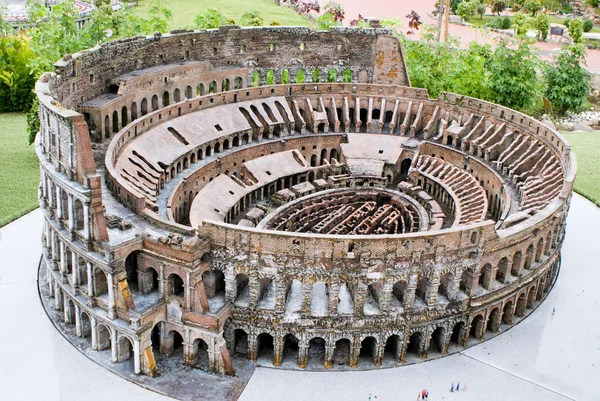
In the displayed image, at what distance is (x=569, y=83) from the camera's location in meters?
104

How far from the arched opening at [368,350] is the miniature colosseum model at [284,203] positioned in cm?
13

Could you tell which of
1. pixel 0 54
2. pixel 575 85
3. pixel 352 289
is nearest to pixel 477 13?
pixel 575 85

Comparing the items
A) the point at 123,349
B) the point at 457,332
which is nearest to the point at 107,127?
the point at 123,349

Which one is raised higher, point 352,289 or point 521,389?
point 352,289

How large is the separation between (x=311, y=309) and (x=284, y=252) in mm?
4494

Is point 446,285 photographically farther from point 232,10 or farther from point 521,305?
point 232,10

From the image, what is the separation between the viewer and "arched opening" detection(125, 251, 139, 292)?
4691 centimetres

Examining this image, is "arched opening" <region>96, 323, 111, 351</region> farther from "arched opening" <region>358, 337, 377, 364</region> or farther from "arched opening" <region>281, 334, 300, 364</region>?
"arched opening" <region>358, 337, 377, 364</region>

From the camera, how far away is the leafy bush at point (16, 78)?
306 feet

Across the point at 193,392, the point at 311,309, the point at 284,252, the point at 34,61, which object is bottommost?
the point at 193,392

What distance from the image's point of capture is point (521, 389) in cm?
4553

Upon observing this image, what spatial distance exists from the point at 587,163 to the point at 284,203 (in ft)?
128

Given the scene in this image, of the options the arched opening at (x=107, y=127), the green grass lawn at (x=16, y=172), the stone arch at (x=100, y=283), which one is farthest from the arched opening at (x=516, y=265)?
the green grass lawn at (x=16, y=172)

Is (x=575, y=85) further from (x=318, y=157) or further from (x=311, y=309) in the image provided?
(x=311, y=309)
